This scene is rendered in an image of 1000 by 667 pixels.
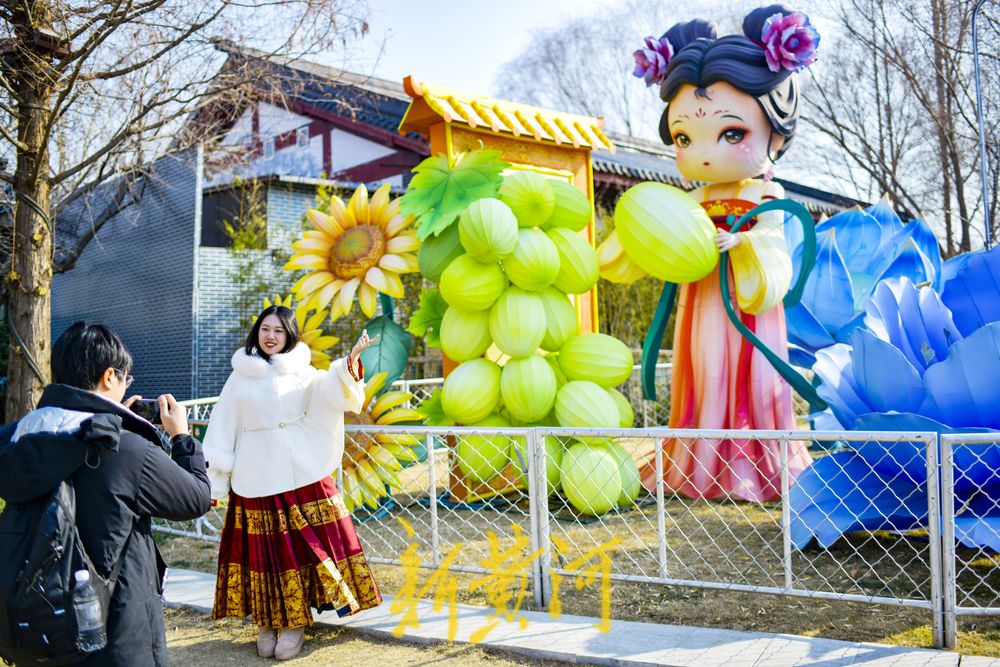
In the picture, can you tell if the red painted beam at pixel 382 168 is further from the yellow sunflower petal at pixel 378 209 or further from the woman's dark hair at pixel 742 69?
the woman's dark hair at pixel 742 69

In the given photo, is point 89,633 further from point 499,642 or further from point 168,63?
point 168,63

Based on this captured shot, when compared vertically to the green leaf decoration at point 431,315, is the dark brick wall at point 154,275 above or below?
above

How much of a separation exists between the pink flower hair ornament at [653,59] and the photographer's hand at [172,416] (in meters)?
4.53

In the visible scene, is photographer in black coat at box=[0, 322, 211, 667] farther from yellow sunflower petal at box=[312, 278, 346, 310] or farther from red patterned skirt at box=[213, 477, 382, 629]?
yellow sunflower petal at box=[312, 278, 346, 310]

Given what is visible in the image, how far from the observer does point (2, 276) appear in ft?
32.6

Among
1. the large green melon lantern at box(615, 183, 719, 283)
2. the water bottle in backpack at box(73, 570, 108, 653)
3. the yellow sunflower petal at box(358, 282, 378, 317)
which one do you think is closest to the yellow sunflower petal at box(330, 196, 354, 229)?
the yellow sunflower petal at box(358, 282, 378, 317)

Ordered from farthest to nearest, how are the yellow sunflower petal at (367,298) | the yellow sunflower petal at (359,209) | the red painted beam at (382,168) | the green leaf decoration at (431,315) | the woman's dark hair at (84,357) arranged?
1. the red painted beam at (382,168)
2. the green leaf decoration at (431,315)
3. the yellow sunflower petal at (359,209)
4. the yellow sunflower petal at (367,298)
5. the woman's dark hair at (84,357)

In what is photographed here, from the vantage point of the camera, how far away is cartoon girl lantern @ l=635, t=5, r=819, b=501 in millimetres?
5508

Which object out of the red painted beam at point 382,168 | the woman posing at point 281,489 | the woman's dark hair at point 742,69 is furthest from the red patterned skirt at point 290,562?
the red painted beam at point 382,168

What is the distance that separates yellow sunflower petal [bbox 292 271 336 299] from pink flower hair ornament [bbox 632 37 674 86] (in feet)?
8.54

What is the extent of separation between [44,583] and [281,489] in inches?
59.6

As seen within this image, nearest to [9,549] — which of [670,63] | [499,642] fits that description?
[499,642]

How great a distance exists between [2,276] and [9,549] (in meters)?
9.25

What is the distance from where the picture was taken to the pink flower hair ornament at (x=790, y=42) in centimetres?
538
